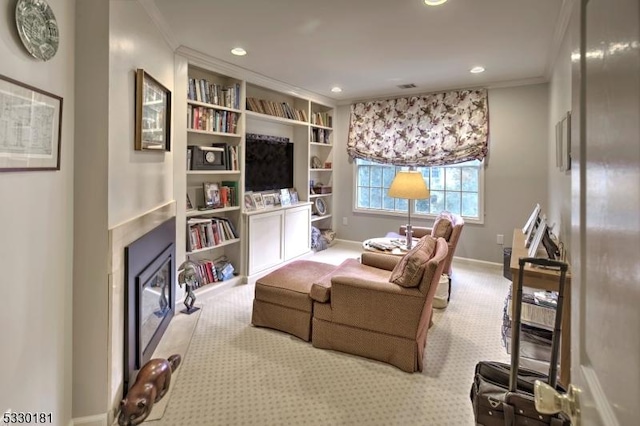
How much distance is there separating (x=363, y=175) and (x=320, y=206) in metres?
0.88

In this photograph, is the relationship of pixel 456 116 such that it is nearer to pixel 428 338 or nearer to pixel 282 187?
pixel 282 187

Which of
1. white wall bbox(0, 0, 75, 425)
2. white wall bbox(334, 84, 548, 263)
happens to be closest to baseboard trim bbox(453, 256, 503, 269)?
white wall bbox(334, 84, 548, 263)

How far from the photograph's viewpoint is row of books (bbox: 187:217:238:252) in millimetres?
3574

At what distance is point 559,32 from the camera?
2793 millimetres

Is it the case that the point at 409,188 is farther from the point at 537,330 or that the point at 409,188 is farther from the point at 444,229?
the point at 537,330

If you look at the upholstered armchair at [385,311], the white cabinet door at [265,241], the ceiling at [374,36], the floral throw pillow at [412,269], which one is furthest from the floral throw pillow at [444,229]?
the white cabinet door at [265,241]

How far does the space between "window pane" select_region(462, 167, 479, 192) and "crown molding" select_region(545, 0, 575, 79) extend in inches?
60.1

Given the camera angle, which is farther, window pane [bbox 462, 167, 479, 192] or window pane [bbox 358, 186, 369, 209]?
window pane [bbox 358, 186, 369, 209]

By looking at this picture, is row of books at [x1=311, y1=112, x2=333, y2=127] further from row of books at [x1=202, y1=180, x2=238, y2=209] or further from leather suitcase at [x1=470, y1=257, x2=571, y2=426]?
leather suitcase at [x1=470, y1=257, x2=571, y2=426]

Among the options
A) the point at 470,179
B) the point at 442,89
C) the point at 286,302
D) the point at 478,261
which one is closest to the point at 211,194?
the point at 286,302

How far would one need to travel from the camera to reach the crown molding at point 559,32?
2.37 meters

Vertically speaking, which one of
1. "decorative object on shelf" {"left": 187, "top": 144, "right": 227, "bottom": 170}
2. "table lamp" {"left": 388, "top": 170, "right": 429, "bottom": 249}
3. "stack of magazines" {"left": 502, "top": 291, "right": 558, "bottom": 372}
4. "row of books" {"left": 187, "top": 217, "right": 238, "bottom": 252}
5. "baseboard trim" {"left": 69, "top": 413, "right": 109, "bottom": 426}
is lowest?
"baseboard trim" {"left": 69, "top": 413, "right": 109, "bottom": 426}

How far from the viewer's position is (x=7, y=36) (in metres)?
1.26

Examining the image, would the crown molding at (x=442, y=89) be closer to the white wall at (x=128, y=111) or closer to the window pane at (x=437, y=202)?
the window pane at (x=437, y=202)
